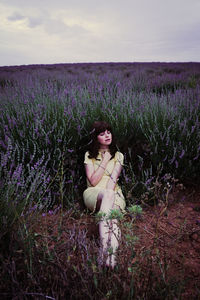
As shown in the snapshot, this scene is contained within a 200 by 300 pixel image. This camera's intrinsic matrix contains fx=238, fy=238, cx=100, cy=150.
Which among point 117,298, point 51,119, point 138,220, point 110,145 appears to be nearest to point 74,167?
point 110,145

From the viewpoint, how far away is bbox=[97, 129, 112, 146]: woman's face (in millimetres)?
2391

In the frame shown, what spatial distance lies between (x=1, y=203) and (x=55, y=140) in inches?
44.3

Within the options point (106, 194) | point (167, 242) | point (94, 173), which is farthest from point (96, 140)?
point (167, 242)

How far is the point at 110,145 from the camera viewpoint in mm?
2539

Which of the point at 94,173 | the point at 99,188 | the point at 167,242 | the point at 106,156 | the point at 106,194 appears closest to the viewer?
the point at 167,242

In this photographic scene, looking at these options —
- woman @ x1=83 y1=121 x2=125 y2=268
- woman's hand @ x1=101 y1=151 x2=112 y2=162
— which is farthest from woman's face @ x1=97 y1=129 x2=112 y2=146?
woman's hand @ x1=101 y1=151 x2=112 y2=162

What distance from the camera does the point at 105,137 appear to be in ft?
7.83

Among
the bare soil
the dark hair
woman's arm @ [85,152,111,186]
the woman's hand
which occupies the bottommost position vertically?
the bare soil

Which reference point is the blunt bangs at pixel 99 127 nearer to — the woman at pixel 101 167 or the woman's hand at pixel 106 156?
the woman at pixel 101 167

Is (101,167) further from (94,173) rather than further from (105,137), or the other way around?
(105,137)

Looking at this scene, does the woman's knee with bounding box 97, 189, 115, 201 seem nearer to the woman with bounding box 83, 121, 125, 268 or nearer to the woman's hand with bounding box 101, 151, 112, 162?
the woman with bounding box 83, 121, 125, 268

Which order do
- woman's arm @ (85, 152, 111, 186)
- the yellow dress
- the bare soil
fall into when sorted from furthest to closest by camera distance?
woman's arm @ (85, 152, 111, 186) < the yellow dress < the bare soil

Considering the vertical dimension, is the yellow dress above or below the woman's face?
below

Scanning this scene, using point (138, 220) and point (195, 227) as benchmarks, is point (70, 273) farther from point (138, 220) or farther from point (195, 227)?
point (195, 227)
